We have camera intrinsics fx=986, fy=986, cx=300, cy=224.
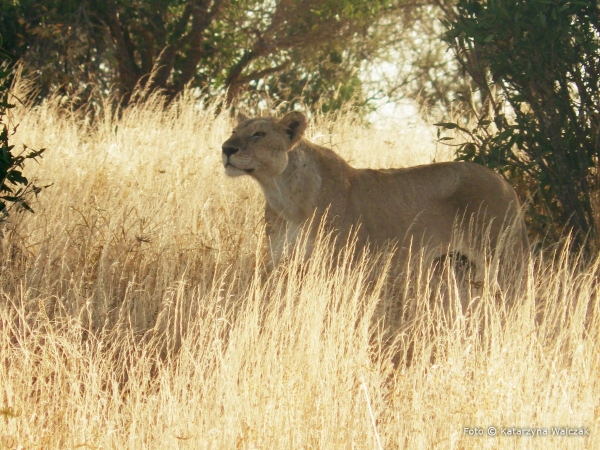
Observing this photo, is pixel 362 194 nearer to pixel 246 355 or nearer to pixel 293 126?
pixel 293 126

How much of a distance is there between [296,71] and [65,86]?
423cm

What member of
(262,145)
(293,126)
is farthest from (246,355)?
(293,126)

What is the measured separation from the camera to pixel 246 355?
4.47m

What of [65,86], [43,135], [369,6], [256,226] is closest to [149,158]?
[43,135]

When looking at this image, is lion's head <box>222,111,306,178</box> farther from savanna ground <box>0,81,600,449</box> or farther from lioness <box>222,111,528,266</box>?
savanna ground <box>0,81,600,449</box>

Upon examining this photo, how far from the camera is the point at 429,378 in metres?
4.21

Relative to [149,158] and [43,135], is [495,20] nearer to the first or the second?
[149,158]

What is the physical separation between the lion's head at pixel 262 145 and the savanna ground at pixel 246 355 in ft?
1.99

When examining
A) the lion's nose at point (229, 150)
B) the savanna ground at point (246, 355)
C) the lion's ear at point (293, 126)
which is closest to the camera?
the savanna ground at point (246, 355)

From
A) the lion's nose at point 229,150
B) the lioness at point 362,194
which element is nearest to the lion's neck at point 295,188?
the lioness at point 362,194

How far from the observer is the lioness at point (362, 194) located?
264 inches

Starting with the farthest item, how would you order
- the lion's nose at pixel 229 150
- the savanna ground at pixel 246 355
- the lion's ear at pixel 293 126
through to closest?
the lion's ear at pixel 293 126 → the lion's nose at pixel 229 150 → the savanna ground at pixel 246 355

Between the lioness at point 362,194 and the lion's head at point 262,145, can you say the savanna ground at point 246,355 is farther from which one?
the lion's head at point 262,145

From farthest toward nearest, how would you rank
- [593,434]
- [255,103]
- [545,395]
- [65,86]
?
[255,103] < [65,86] < [545,395] < [593,434]
